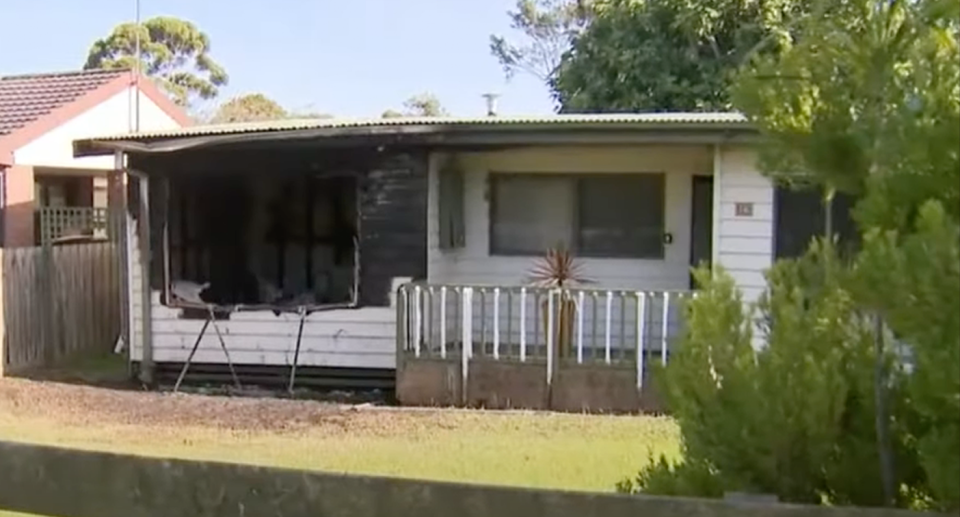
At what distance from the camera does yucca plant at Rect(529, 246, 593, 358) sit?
10281 mm

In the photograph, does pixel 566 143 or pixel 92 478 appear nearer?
pixel 92 478

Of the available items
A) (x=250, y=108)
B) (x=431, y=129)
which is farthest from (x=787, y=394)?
(x=250, y=108)

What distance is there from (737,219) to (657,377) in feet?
26.7

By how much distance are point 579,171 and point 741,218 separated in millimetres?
2093

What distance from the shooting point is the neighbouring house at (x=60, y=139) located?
1670 centimetres

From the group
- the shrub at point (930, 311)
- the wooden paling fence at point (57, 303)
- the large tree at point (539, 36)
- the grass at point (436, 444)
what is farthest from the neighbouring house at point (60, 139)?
the large tree at point (539, 36)

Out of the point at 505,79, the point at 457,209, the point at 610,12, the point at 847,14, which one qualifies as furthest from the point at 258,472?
the point at 505,79

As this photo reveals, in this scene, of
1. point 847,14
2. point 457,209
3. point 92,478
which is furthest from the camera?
point 457,209

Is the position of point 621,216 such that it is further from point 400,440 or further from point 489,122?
point 400,440

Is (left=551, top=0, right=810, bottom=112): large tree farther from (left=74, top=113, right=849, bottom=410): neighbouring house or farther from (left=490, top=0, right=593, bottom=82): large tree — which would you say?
(left=490, top=0, right=593, bottom=82): large tree

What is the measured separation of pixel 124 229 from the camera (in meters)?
12.6

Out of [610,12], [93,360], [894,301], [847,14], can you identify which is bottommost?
[93,360]

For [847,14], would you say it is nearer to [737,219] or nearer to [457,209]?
[737,219]

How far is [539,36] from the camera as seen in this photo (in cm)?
3597
